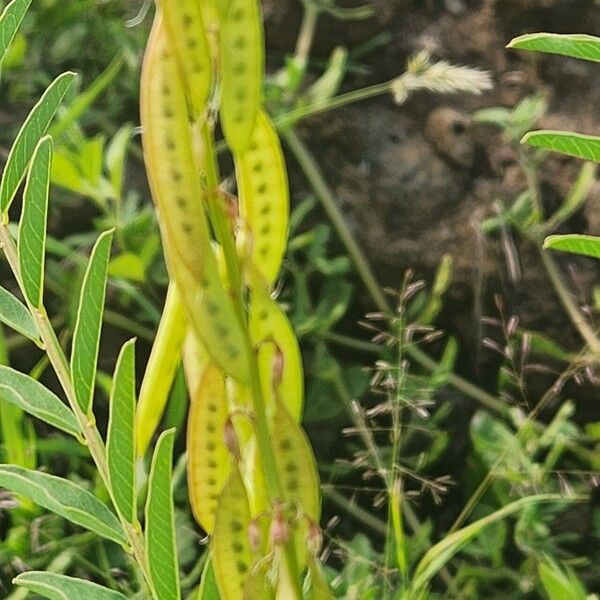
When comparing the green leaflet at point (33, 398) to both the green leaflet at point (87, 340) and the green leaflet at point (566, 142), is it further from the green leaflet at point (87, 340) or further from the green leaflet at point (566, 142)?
the green leaflet at point (566, 142)

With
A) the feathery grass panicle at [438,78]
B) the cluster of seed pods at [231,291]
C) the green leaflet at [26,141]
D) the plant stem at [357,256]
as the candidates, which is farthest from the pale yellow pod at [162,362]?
the plant stem at [357,256]

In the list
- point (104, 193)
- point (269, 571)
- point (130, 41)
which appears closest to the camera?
point (269, 571)

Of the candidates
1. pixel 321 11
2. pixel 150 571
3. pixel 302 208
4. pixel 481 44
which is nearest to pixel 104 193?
pixel 302 208

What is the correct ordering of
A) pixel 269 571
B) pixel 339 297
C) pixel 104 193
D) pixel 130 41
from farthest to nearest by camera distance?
pixel 130 41 < pixel 339 297 < pixel 104 193 < pixel 269 571

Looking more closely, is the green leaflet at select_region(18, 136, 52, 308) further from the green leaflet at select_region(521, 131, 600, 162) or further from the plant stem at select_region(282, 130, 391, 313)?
the plant stem at select_region(282, 130, 391, 313)

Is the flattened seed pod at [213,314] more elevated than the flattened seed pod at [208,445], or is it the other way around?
the flattened seed pod at [213,314]

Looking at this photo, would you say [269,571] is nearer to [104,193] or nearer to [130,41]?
[104,193]

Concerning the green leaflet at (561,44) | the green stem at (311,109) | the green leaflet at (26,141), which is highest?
the green leaflet at (561,44)
